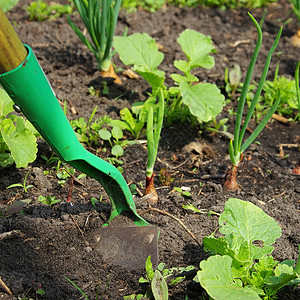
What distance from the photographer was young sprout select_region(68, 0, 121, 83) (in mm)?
2248

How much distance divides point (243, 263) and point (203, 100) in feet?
2.97

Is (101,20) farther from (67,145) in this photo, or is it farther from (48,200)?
(67,145)

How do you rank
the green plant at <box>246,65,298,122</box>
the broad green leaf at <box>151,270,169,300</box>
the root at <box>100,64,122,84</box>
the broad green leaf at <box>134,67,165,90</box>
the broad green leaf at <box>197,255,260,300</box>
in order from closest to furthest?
the broad green leaf at <box>197,255,260,300</box> → the broad green leaf at <box>151,270,169,300</box> → the broad green leaf at <box>134,67,165,90</box> → the green plant at <box>246,65,298,122</box> → the root at <box>100,64,122,84</box>

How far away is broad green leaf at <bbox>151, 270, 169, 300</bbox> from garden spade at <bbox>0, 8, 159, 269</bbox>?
13 centimetres

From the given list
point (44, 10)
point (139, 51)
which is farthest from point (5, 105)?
point (44, 10)

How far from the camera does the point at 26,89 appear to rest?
107 centimetres

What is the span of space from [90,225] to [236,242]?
541 mm

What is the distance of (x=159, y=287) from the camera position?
4.33 ft

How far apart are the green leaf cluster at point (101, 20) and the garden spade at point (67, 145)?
1.12 m

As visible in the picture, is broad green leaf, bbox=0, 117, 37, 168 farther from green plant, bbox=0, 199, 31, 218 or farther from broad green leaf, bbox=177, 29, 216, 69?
broad green leaf, bbox=177, 29, 216, 69

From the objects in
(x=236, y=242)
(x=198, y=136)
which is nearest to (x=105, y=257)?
(x=236, y=242)

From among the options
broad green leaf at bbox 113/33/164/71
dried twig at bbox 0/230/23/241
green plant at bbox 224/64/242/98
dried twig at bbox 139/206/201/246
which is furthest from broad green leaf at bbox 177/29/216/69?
dried twig at bbox 0/230/23/241

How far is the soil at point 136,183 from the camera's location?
1.41 m

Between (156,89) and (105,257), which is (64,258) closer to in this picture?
(105,257)
